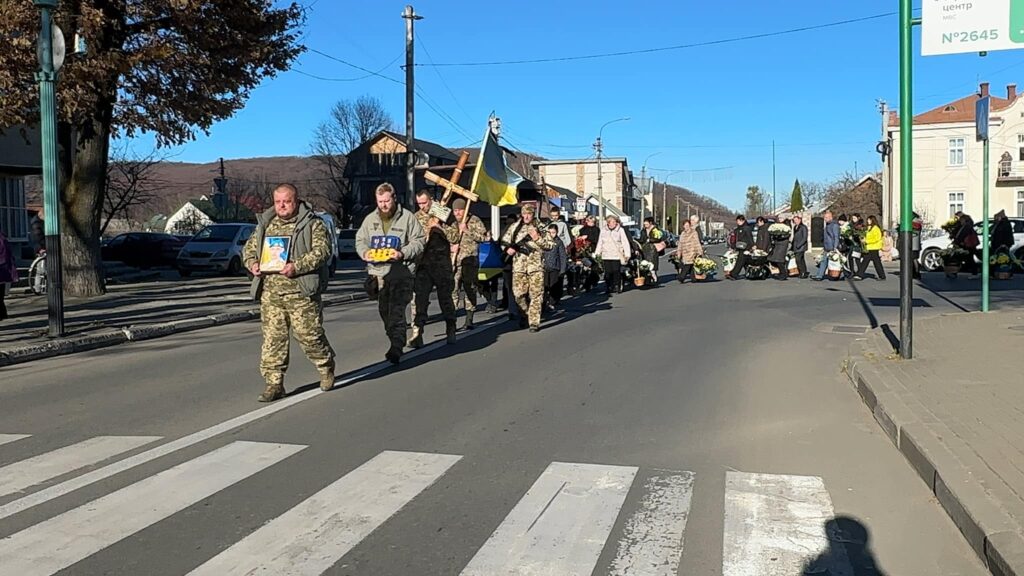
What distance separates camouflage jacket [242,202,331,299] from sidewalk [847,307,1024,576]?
15.6 feet

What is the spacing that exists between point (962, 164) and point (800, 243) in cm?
4124

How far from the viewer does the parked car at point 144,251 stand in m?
33.4

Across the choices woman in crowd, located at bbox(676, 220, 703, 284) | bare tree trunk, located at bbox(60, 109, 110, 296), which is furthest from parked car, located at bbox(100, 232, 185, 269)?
woman in crowd, located at bbox(676, 220, 703, 284)

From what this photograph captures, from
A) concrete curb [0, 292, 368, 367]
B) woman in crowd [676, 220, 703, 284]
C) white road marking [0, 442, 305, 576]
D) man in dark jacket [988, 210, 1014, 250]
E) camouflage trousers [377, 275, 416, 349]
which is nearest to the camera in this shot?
white road marking [0, 442, 305, 576]

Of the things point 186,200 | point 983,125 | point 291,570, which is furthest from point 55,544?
point 186,200

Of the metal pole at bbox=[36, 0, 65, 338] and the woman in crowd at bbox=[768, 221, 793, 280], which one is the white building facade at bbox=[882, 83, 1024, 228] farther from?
the metal pole at bbox=[36, 0, 65, 338]

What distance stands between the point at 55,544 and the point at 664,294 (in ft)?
53.8

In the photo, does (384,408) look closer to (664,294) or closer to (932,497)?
(932,497)

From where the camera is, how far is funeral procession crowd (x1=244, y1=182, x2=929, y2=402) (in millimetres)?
7816

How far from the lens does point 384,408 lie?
7695mm

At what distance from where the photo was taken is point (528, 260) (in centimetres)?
1277

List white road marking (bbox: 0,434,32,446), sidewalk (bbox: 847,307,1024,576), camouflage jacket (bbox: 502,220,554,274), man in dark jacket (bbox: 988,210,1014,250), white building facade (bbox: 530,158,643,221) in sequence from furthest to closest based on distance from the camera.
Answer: white building facade (bbox: 530,158,643,221) → man in dark jacket (bbox: 988,210,1014,250) → camouflage jacket (bbox: 502,220,554,274) → white road marking (bbox: 0,434,32,446) → sidewalk (bbox: 847,307,1024,576)

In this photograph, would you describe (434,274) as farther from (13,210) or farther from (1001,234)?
(13,210)

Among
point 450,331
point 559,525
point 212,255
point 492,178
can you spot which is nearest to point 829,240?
point 492,178
